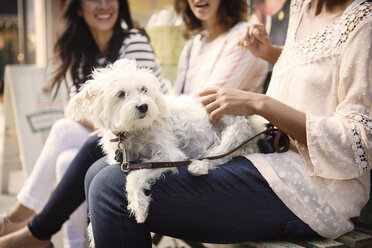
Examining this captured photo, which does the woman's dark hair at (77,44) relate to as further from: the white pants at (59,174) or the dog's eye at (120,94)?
the dog's eye at (120,94)

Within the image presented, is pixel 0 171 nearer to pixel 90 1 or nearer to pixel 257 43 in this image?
pixel 90 1

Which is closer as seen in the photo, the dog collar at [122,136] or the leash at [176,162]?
the leash at [176,162]

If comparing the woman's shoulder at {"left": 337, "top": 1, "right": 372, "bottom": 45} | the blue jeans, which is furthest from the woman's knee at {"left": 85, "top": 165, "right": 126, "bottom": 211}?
the woman's shoulder at {"left": 337, "top": 1, "right": 372, "bottom": 45}

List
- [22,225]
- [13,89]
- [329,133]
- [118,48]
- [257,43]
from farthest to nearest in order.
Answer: [13,89]
[118,48]
[22,225]
[257,43]
[329,133]

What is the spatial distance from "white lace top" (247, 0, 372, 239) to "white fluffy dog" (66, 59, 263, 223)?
200 millimetres

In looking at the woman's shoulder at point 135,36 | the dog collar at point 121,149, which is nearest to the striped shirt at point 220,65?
the woman's shoulder at point 135,36

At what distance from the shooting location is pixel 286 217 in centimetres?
131

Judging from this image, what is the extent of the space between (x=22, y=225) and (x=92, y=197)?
3.64ft

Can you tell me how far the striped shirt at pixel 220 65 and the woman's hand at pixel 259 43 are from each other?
13 centimetres

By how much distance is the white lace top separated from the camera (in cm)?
125

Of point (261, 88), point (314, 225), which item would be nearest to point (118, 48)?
point (261, 88)

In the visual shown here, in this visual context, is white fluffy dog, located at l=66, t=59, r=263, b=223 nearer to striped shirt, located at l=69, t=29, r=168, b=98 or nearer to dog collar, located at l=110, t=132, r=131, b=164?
dog collar, located at l=110, t=132, r=131, b=164

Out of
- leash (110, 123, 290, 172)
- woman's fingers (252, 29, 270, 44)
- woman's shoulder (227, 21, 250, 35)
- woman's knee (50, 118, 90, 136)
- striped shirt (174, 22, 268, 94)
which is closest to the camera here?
leash (110, 123, 290, 172)

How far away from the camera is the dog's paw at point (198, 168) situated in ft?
4.25
